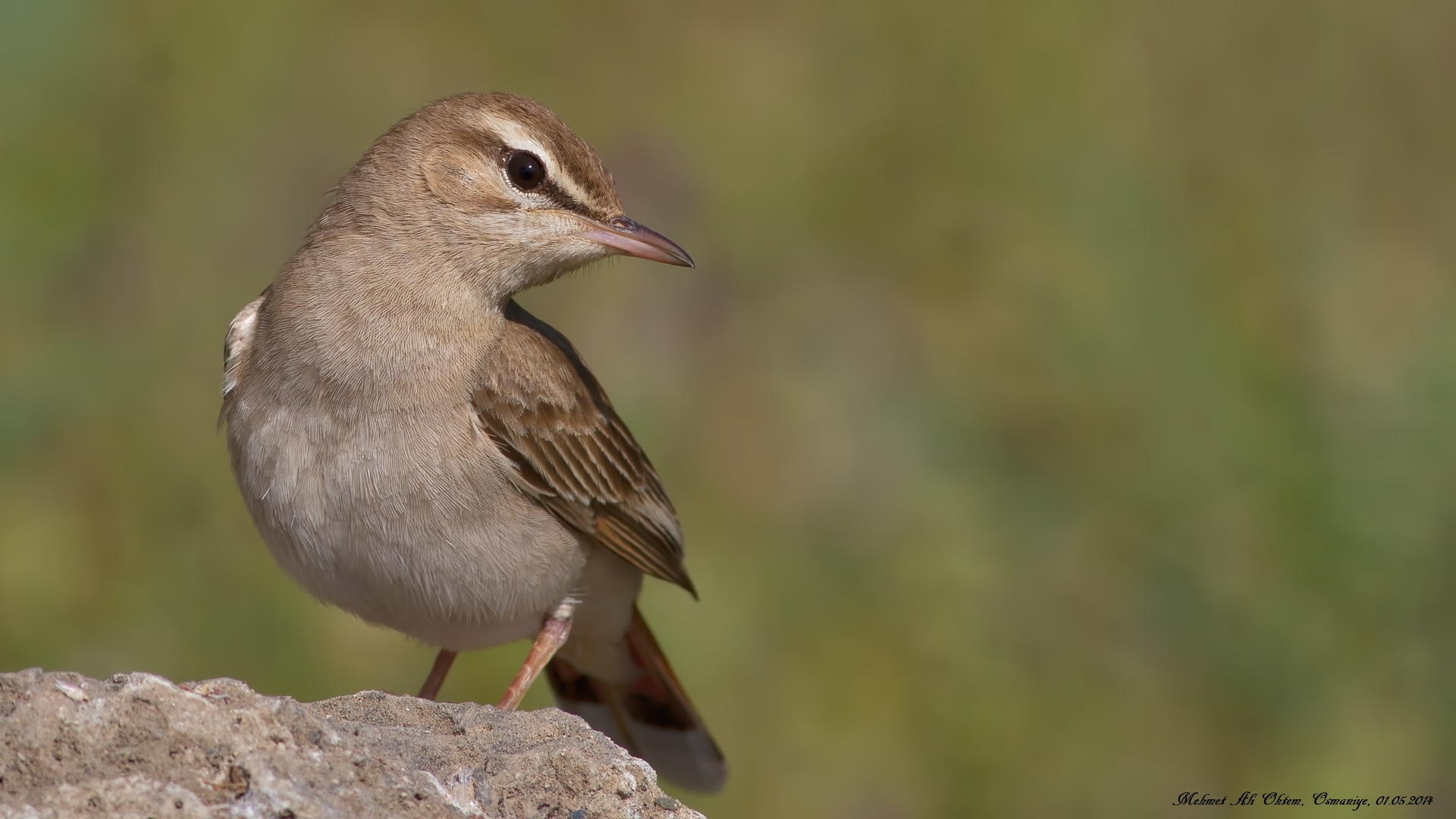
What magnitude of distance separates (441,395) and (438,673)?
171cm

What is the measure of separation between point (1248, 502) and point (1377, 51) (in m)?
4.89

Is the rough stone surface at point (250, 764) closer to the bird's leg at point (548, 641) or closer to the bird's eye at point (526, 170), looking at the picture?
the bird's leg at point (548, 641)

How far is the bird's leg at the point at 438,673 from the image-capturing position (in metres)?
6.87

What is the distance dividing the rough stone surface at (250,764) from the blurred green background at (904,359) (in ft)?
13.3

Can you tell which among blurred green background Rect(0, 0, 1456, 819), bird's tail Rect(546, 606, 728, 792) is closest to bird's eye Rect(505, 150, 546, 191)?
bird's tail Rect(546, 606, 728, 792)

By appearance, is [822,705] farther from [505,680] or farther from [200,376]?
[200,376]

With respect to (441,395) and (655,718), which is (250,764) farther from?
(655,718)

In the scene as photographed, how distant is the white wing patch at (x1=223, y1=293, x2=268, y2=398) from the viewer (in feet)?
19.6

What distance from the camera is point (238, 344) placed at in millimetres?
6086

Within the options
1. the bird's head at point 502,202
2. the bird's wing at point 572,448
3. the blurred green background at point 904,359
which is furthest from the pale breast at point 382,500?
the blurred green background at point 904,359

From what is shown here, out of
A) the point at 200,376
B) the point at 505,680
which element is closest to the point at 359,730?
the point at 505,680

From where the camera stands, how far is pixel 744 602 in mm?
8695

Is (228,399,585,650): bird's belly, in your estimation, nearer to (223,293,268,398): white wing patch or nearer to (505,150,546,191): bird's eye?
(223,293,268,398): white wing patch

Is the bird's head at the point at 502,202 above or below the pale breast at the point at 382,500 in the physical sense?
above
